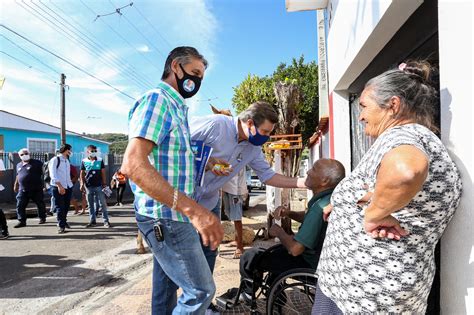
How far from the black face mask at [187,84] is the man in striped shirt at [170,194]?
79 millimetres

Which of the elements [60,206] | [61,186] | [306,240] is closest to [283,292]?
[306,240]

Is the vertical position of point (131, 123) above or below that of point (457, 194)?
above

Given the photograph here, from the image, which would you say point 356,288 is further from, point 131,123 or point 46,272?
point 46,272

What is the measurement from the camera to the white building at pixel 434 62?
137 centimetres

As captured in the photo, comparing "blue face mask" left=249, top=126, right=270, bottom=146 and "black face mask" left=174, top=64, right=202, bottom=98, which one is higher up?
"black face mask" left=174, top=64, right=202, bottom=98

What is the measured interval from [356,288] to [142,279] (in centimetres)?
319

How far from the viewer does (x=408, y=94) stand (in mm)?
1441

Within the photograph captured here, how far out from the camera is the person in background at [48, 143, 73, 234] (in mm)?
6823

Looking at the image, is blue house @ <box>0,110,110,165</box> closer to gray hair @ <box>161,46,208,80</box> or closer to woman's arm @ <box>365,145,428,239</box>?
gray hair @ <box>161,46,208,80</box>

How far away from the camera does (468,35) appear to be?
53.0 inches

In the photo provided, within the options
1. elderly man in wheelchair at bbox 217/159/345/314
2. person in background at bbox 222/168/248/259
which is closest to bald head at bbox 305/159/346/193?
elderly man in wheelchair at bbox 217/159/345/314

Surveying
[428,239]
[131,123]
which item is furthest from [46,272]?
[428,239]

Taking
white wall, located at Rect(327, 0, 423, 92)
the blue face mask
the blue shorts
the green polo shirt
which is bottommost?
the blue shorts

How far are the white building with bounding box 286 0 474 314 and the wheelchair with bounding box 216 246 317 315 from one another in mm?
836
